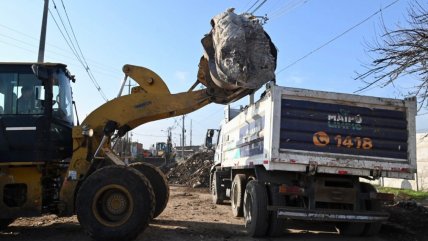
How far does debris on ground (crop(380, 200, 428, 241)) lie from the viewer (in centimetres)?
1012

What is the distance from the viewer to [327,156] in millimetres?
9195

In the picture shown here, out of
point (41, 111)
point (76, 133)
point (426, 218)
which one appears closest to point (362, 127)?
point (426, 218)

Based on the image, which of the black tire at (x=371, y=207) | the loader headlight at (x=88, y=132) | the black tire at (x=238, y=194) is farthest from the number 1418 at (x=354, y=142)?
the loader headlight at (x=88, y=132)

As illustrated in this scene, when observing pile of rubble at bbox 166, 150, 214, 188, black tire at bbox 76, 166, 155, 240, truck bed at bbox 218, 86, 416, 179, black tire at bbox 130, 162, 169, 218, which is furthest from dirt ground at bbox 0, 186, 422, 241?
pile of rubble at bbox 166, 150, 214, 188

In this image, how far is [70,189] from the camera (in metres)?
8.91

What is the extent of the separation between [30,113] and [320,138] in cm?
542

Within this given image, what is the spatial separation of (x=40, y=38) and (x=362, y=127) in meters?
13.6

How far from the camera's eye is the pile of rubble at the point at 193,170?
30203mm

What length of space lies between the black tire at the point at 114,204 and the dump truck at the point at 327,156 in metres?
2.31

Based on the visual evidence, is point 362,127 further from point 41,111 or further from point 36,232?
point 36,232

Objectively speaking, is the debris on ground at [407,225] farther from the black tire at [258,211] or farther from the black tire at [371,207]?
the black tire at [258,211]

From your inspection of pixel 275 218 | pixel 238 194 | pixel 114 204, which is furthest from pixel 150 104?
pixel 238 194

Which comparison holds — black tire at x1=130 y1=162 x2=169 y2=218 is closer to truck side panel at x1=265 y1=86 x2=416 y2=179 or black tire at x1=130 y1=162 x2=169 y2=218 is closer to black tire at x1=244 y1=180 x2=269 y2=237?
black tire at x1=244 y1=180 x2=269 y2=237

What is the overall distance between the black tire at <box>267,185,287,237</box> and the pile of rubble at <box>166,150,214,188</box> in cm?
1988
